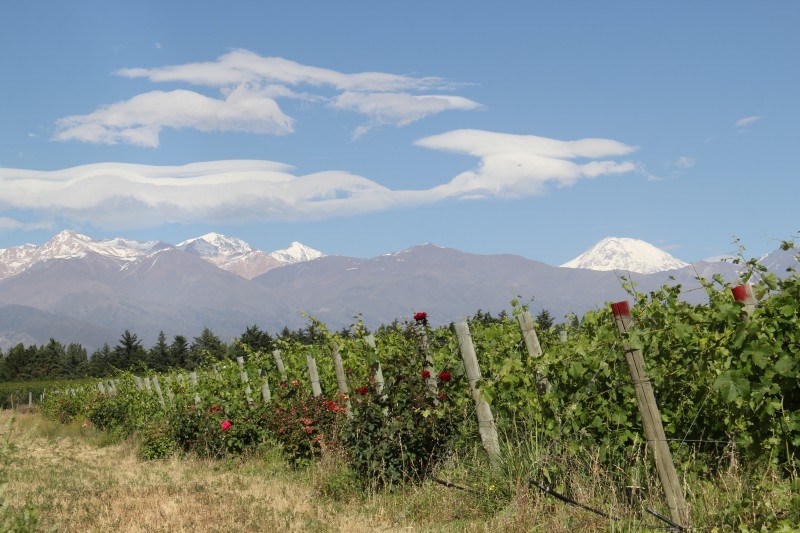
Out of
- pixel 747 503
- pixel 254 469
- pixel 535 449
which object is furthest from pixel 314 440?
pixel 747 503

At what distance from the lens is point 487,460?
7.53 meters

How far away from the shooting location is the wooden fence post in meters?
7.46

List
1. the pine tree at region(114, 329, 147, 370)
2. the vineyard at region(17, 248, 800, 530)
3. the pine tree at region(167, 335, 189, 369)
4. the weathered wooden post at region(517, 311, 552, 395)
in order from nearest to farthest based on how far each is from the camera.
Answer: the vineyard at region(17, 248, 800, 530) < the weathered wooden post at region(517, 311, 552, 395) < the pine tree at region(167, 335, 189, 369) < the pine tree at region(114, 329, 147, 370)

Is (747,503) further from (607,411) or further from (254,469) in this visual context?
(254,469)

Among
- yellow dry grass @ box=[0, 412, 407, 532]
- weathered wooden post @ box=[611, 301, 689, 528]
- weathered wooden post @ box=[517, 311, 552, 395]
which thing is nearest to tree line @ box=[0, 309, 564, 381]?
yellow dry grass @ box=[0, 412, 407, 532]

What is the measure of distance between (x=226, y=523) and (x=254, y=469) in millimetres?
4161

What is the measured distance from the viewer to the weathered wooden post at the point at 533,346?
7008mm

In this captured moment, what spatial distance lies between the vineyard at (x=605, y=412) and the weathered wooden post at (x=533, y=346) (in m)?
0.01

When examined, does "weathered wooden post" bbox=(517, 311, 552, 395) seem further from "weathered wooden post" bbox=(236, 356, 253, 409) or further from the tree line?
the tree line

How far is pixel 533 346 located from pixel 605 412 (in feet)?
2.87

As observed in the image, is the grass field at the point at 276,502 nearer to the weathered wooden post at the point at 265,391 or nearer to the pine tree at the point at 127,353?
the weathered wooden post at the point at 265,391

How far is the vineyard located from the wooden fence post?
0.05 ft

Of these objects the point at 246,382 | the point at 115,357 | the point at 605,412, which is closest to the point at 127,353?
the point at 115,357

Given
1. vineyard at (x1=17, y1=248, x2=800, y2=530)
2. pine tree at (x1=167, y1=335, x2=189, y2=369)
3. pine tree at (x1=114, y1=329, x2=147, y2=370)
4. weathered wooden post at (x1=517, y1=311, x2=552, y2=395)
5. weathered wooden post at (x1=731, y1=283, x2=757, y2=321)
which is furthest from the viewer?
pine tree at (x1=114, y1=329, x2=147, y2=370)
